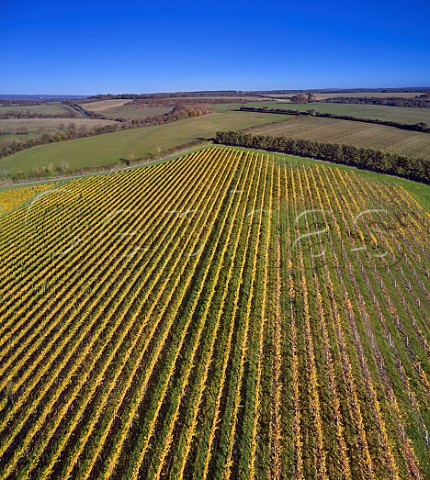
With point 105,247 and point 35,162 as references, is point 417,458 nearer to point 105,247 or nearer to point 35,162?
point 105,247

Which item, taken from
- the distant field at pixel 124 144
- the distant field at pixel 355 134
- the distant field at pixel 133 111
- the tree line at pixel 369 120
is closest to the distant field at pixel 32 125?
the distant field at pixel 133 111

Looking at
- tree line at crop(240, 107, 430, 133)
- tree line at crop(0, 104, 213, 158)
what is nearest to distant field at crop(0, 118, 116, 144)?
tree line at crop(0, 104, 213, 158)

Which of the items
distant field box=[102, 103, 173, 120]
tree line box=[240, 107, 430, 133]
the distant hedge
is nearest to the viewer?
the distant hedge

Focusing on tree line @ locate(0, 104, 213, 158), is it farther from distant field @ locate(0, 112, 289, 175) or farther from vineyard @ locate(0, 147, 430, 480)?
vineyard @ locate(0, 147, 430, 480)

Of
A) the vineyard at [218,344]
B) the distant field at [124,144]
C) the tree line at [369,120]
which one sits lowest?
the vineyard at [218,344]

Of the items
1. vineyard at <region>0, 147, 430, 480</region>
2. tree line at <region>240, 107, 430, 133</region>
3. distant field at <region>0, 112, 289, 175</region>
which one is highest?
tree line at <region>240, 107, 430, 133</region>

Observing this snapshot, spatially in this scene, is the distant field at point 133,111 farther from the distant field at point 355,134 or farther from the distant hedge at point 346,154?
the distant hedge at point 346,154

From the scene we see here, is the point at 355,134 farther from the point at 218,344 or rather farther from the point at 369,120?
the point at 218,344

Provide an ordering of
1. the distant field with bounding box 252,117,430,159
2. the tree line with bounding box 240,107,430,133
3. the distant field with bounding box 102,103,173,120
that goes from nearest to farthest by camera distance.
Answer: the distant field with bounding box 252,117,430,159 < the tree line with bounding box 240,107,430,133 < the distant field with bounding box 102,103,173,120
